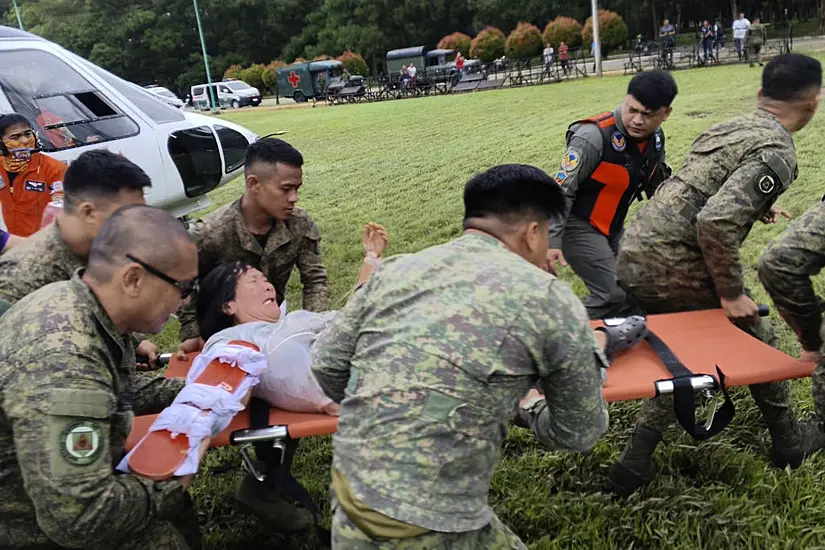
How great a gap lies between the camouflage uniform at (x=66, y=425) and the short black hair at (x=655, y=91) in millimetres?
2652

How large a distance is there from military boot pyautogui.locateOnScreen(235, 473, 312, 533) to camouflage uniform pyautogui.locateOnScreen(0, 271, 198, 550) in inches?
32.4

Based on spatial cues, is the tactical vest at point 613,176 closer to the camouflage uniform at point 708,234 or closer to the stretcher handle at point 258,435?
the camouflage uniform at point 708,234

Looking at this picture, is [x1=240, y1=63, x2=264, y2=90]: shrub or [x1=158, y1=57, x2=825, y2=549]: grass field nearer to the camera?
[x1=158, y1=57, x2=825, y2=549]: grass field

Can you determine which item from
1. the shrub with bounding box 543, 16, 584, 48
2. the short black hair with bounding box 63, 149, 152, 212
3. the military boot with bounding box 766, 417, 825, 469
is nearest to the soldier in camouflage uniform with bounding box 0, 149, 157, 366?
the short black hair with bounding box 63, 149, 152, 212

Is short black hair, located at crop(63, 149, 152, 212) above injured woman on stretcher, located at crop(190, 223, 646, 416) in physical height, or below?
above

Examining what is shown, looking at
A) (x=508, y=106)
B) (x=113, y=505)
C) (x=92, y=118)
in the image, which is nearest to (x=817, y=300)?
(x=113, y=505)

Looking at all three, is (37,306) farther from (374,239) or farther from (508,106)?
(508,106)

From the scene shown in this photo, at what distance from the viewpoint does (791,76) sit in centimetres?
282

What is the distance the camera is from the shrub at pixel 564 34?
3344 cm

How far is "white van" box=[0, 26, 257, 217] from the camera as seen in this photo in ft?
19.0

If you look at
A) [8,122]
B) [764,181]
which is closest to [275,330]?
[764,181]

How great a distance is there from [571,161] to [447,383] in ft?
7.71

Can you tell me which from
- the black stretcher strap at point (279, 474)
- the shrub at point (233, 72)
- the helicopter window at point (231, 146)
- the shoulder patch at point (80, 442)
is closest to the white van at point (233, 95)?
the shrub at point (233, 72)

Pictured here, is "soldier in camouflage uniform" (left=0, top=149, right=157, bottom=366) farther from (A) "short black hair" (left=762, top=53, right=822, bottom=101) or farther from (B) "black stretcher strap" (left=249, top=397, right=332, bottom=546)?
(A) "short black hair" (left=762, top=53, right=822, bottom=101)
